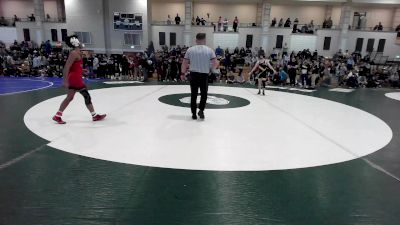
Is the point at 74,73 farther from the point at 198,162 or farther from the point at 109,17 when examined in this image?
the point at 109,17

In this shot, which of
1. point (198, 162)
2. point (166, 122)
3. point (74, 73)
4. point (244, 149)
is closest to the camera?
point (198, 162)

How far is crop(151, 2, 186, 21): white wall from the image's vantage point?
27.3 meters

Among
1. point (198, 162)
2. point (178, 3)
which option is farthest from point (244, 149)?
point (178, 3)

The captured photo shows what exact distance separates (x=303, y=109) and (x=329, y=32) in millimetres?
20482

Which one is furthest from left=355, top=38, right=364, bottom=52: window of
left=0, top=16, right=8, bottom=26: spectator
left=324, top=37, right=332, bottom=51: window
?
left=0, top=16, right=8, bottom=26: spectator

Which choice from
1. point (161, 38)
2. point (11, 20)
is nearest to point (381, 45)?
point (161, 38)

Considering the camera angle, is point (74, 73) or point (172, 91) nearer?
point (74, 73)

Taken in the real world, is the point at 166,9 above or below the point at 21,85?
above

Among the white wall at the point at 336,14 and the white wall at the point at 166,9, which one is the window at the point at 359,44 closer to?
the white wall at the point at 336,14

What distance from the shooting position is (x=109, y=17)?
21.9 meters

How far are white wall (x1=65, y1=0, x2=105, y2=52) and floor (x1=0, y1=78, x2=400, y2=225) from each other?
17.1 m

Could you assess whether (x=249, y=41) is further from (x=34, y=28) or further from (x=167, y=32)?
(x=34, y=28)

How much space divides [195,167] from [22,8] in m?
31.7

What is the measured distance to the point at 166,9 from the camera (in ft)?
89.7
